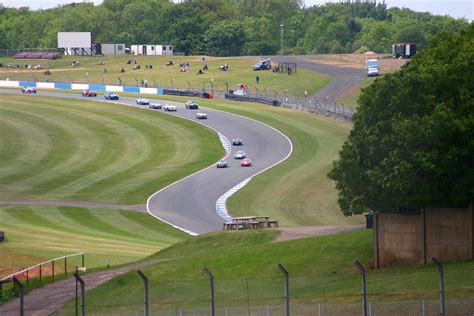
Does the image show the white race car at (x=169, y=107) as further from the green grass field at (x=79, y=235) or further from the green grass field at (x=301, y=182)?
the green grass field at (x=79, y=235)

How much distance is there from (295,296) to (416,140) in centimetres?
1014

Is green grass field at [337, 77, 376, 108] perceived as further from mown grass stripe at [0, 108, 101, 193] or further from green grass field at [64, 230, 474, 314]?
green grass field at [64, 230, 474, 314]

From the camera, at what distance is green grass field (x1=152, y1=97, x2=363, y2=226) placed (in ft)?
321

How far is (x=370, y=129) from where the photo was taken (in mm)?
54375

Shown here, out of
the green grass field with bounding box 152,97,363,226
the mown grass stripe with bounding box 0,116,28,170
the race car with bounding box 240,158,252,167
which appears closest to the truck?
the green grass field with bounding box 152,97,363,226

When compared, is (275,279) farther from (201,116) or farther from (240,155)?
(201,116)

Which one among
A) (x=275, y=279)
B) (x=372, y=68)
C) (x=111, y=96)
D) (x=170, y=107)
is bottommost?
(x=170, y=107)

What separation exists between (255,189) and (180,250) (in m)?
43.7

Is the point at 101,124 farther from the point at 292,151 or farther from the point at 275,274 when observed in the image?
the point at 275,274

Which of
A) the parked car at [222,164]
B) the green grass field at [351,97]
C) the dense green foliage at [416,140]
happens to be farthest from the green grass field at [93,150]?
the dense green foliage at [416,140]

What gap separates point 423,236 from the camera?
52.0 metres

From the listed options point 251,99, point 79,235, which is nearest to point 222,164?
point 79,235

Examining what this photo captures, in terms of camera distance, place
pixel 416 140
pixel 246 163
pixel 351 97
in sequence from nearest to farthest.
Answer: pixel 416 140
pixel 246 163
pixel 351 97

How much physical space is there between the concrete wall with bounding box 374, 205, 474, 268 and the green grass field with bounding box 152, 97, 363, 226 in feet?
128
